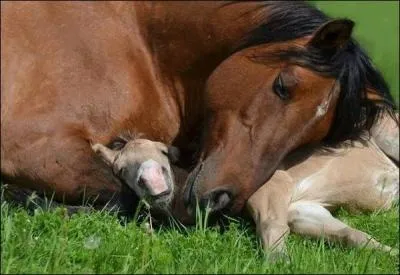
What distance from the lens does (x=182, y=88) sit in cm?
552

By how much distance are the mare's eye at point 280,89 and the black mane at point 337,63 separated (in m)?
0.14

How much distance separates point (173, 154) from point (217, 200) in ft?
1.87

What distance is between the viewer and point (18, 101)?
17.1 feet

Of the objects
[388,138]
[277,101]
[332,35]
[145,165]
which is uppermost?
[332,35]

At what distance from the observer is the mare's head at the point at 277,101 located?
4.68 metres

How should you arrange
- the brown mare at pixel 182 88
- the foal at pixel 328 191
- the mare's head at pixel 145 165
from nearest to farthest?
the foal at pixel 328 191 → the mare's head at pixel 145 165 → the brown mare at pixel 182 88

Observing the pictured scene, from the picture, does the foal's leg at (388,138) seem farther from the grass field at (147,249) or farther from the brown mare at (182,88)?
the grass field at (147,249)

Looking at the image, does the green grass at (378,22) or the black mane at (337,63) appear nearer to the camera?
the black mane at (337,63)

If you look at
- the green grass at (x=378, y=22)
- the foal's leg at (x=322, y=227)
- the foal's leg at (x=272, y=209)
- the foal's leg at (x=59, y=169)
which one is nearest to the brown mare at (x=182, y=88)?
the foal's leg at (x=59, y=169)

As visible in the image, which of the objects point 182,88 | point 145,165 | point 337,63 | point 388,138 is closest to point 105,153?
point 145,165

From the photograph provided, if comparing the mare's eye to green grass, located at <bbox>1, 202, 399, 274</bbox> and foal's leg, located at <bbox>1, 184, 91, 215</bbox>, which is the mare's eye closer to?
green grass, located at <bbox>1, 202, 399, 274</bbox>

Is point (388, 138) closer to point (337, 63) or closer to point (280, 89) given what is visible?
point (337, 63)

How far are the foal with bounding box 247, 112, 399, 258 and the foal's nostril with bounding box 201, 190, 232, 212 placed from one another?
0.54ft

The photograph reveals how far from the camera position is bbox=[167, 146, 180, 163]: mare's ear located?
5059 mm
